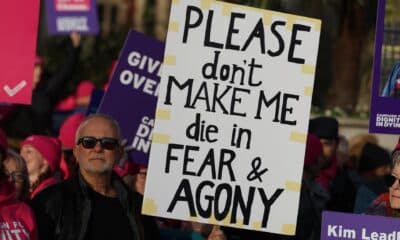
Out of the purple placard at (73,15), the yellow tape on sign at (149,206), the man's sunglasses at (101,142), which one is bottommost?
the yellow tape on sign at (149,206)

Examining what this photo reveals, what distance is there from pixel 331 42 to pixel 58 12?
4.01 metres

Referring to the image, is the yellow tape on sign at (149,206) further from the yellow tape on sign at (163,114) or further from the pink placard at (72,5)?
the pink placard at (72,5)

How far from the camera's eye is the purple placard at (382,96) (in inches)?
370

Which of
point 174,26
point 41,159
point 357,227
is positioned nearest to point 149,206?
point 174,26

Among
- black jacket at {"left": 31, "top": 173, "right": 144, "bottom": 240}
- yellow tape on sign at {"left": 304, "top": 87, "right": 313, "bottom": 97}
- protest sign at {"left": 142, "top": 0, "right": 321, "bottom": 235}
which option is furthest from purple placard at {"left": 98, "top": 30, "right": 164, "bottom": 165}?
black jacket at {"left": 31, "top": 173, "right": 144, "bottom": 240}

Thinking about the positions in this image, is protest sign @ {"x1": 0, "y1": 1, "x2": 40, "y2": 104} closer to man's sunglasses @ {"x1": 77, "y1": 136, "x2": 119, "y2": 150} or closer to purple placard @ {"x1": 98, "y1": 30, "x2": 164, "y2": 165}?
man's sunglasses @ {"x1": 77, "y1": 136, "x2": 119, "y2": 150}

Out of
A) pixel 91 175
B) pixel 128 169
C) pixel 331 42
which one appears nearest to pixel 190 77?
pixel 91 175

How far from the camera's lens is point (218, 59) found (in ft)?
29.6

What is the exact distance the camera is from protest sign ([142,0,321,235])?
350 inches

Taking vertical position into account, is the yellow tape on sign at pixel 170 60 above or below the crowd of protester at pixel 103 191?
above

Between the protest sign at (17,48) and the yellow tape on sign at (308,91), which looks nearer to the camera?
the yellow tape on sign at (308,91)

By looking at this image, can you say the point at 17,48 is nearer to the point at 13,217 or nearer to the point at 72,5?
the point at 13,217

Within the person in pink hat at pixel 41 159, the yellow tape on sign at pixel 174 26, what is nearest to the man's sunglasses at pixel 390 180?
the yellow tape on sign at pixel 174 26

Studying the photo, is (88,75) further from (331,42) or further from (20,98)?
(20,98)
